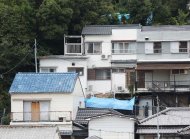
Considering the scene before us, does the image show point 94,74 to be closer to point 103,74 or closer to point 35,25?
point 103,74

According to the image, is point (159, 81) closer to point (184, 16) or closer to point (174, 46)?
point (174, 46)

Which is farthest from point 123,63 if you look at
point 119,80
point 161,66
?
point 161,66

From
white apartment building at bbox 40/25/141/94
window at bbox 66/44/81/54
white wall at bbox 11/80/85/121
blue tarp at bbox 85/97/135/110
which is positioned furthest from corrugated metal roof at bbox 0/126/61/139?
window at bbox 66/44/81/54

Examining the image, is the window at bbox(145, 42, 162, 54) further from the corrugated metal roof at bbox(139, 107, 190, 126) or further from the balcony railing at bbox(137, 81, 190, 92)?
the corrugated metal roof at bbox(139, 107, 190, 126)

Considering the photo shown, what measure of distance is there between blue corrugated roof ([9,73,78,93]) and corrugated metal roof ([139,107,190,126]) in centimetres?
515

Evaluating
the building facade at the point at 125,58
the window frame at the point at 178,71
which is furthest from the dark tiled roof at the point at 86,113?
the window frame at the point at 178,71

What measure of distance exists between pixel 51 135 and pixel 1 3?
18.1 m

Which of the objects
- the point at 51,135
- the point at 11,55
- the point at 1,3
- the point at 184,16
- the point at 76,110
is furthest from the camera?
the point at 184,16

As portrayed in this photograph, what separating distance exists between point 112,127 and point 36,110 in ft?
16.4

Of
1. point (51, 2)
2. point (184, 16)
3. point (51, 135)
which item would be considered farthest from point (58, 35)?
point (51, 135)

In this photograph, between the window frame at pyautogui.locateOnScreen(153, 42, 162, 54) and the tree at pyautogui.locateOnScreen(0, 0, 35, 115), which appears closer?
the tree at pyautogui.locateOnScreen(0, 0, 35, 115)

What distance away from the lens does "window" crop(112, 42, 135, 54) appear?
49688 mm

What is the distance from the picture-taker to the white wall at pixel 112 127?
127ft

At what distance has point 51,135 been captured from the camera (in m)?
35.1
